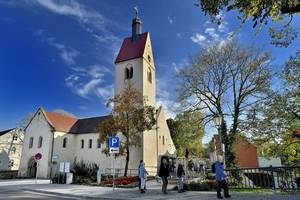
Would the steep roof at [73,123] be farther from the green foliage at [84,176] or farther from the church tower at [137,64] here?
the green foliage at [84,176]

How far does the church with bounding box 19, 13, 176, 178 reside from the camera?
38562mm

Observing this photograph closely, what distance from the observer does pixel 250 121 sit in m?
21.7

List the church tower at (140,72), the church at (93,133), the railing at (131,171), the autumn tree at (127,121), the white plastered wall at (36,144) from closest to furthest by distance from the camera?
1. the autumn tree at (127,121)
2. the railing at (131,171)
3. the church tower at (140,72)
4. the church at (93,133)
5. the white plastered wall at (36,144)

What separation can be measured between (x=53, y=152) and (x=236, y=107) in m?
29.8

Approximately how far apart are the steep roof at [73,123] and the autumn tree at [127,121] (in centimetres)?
1379

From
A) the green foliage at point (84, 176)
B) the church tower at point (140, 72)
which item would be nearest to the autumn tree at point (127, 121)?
the green foliage at point (84, 176)

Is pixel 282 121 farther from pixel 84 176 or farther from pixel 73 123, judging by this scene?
pixel 73 123

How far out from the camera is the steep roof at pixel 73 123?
4228 cm

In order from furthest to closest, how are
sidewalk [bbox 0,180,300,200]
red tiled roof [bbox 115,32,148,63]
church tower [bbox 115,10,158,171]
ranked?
red tiled roof [bbox 115,32,148,63], church tower [bbox 115,10,158,171], sidewalk [bbox 0,180,300,200]

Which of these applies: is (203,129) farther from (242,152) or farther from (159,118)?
(242,152)

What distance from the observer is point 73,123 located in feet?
152

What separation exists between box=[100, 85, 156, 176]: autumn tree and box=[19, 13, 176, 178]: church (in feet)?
25.6

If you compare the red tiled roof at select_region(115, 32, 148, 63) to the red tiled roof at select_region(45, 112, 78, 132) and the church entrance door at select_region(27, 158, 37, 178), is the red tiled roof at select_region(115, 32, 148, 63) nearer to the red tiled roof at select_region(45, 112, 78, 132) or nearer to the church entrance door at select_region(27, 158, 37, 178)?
the red tiled roof at select_region(45, 112, 78, 132)

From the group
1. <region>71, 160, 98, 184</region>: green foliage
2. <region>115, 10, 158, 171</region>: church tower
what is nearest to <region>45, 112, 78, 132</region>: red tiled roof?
<region>115, 10, 158, 171</region>: church tower
